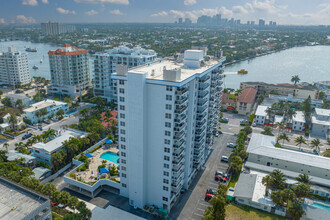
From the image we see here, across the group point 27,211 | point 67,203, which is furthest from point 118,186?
point 27,211

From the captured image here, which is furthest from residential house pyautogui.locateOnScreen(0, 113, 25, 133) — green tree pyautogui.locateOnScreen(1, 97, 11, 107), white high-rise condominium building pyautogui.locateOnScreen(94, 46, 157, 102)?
white high-rise condominium building pyautogui.locateOnScreen(94, 46, 157, 102)

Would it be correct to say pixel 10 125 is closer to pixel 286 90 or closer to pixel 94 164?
pixel 94 164

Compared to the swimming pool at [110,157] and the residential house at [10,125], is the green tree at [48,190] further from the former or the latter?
the residential house at [10,125]

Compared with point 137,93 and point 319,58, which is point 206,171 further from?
point 319,58

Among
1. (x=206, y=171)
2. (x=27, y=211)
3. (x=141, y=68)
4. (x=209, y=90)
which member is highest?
(x=141, y=68)

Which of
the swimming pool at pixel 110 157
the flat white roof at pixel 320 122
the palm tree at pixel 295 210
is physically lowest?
the swimming pool at pixel 110 157

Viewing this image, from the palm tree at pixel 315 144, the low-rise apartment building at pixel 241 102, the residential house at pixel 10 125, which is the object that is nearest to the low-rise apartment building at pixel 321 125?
the palm tree at pixel 315 144
